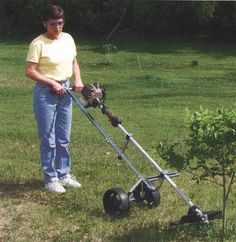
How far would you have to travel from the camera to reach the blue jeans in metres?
6.77

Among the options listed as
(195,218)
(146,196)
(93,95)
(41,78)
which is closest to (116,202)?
(146,196)

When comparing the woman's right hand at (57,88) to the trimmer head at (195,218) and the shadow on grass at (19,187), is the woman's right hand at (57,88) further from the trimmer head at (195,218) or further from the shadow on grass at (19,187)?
the trimmer head at (195,218)

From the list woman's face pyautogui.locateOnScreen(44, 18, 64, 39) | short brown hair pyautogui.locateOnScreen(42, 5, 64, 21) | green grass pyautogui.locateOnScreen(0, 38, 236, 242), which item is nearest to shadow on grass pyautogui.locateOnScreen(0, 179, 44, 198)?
green grass pyautogui.locateOnScreen(0, 38, 236, 242)

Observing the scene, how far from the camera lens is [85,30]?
155 ft

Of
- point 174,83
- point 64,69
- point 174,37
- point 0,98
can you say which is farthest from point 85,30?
point 64,69

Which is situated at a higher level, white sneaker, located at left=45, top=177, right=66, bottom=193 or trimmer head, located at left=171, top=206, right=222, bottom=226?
trimmer head, located at left=171, top=206, right=222, bottom=226

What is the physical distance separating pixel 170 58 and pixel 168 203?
28400mm

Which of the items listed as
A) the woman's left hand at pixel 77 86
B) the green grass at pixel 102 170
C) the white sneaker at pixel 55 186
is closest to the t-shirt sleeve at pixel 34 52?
the woman's left hand at pixel 77 86

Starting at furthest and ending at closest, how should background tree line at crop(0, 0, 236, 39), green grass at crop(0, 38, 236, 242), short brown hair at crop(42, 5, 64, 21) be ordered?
background tree line at crop(0, 0, 236, 39) → short brown hair at crop(42, 5, 64, 21) → green grass at crop(0, 38, 236, 242)

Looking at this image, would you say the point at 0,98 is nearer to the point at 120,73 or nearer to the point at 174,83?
the point at 174,83

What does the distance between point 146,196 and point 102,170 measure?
188cm

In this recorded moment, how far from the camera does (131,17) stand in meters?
46.2

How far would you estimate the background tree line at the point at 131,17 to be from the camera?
1628 inches

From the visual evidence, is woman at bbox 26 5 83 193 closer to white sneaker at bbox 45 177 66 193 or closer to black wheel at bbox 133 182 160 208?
white sneaker at bbox 45 177 66 193
